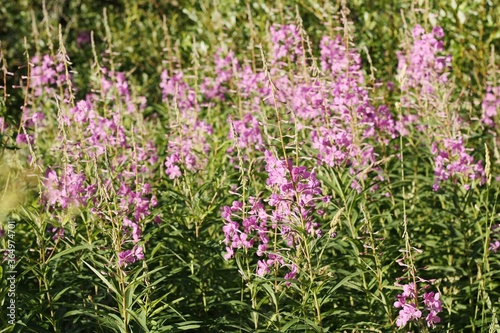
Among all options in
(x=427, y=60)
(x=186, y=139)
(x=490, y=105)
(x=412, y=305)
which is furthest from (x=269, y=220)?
(x=490, y=105)

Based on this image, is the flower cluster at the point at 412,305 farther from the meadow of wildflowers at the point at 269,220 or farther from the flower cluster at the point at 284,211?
the flower cluster at the point at 284,211

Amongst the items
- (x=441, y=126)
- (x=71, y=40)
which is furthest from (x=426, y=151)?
(x=71, y=40)

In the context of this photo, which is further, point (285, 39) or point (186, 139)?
point (285, 39)

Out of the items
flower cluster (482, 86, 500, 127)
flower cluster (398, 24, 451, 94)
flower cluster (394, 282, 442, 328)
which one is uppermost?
flower cluster (398, 24, 451, 94)

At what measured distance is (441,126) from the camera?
15.7 ft

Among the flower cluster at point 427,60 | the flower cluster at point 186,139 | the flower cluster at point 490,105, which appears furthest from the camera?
the flower cluster at point 490,105

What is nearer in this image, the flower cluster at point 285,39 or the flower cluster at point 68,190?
the flower cluster at point 68,190

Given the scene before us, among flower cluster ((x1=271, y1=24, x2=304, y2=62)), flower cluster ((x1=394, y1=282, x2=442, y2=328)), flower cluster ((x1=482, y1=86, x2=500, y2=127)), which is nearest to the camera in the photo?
flower cluster ((x1=394, y1=282, x2=442, y2=328))

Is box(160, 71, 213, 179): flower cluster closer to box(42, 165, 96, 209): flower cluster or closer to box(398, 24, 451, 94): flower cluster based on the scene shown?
box(42, 165, 96, 209): flower cluster

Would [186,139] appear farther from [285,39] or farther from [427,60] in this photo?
[427,60]

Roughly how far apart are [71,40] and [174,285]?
24.7 ft

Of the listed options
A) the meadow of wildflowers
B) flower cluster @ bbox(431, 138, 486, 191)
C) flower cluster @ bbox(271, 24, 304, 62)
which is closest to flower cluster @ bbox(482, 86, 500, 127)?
the meadow of wildflowers

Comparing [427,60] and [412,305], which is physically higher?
[427,60]

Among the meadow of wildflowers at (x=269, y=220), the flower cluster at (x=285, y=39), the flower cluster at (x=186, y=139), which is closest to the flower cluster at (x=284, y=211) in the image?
the meadow of wildflowers at (x=269, y=220)
